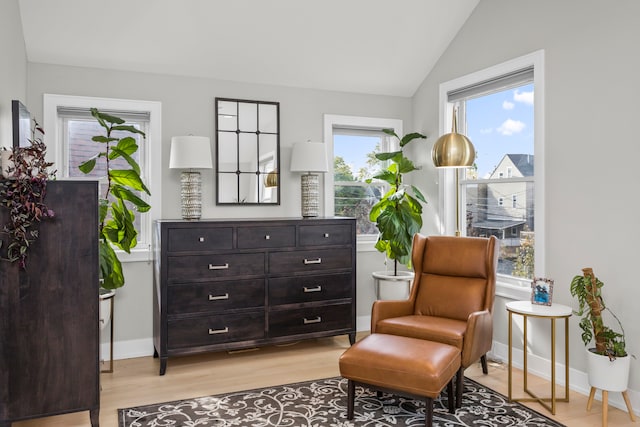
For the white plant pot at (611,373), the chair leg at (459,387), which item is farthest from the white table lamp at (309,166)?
Answer: the white plant pot at (611,373)

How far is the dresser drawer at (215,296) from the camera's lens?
3.72 metres

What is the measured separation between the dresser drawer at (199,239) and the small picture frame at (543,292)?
2207mm

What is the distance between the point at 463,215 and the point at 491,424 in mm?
2099

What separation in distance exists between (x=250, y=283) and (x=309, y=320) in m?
0.61

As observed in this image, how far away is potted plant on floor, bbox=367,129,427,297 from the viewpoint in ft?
14.4

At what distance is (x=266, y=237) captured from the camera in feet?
13.0

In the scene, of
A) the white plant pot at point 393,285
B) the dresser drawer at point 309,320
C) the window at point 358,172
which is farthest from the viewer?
the window at point 358,172

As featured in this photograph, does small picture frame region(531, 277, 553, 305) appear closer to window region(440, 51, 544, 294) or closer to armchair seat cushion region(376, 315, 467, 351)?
window region(440, 51, 544, 294)

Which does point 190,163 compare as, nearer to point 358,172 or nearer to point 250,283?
point 250,283

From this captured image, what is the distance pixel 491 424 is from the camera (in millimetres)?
2812

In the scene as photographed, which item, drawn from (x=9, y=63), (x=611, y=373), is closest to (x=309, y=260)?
(x=611, y=373)

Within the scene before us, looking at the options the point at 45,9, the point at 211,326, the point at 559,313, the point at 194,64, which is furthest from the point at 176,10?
the point at 559,313

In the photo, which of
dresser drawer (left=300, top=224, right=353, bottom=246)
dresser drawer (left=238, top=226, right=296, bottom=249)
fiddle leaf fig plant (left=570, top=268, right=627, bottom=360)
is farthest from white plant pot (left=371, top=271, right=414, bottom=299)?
fiddle leaf fig plant (left=570, top=268, right=627, bottom=360)

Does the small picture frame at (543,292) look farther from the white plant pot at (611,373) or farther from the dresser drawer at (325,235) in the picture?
the dresser drawer at (325,235)
